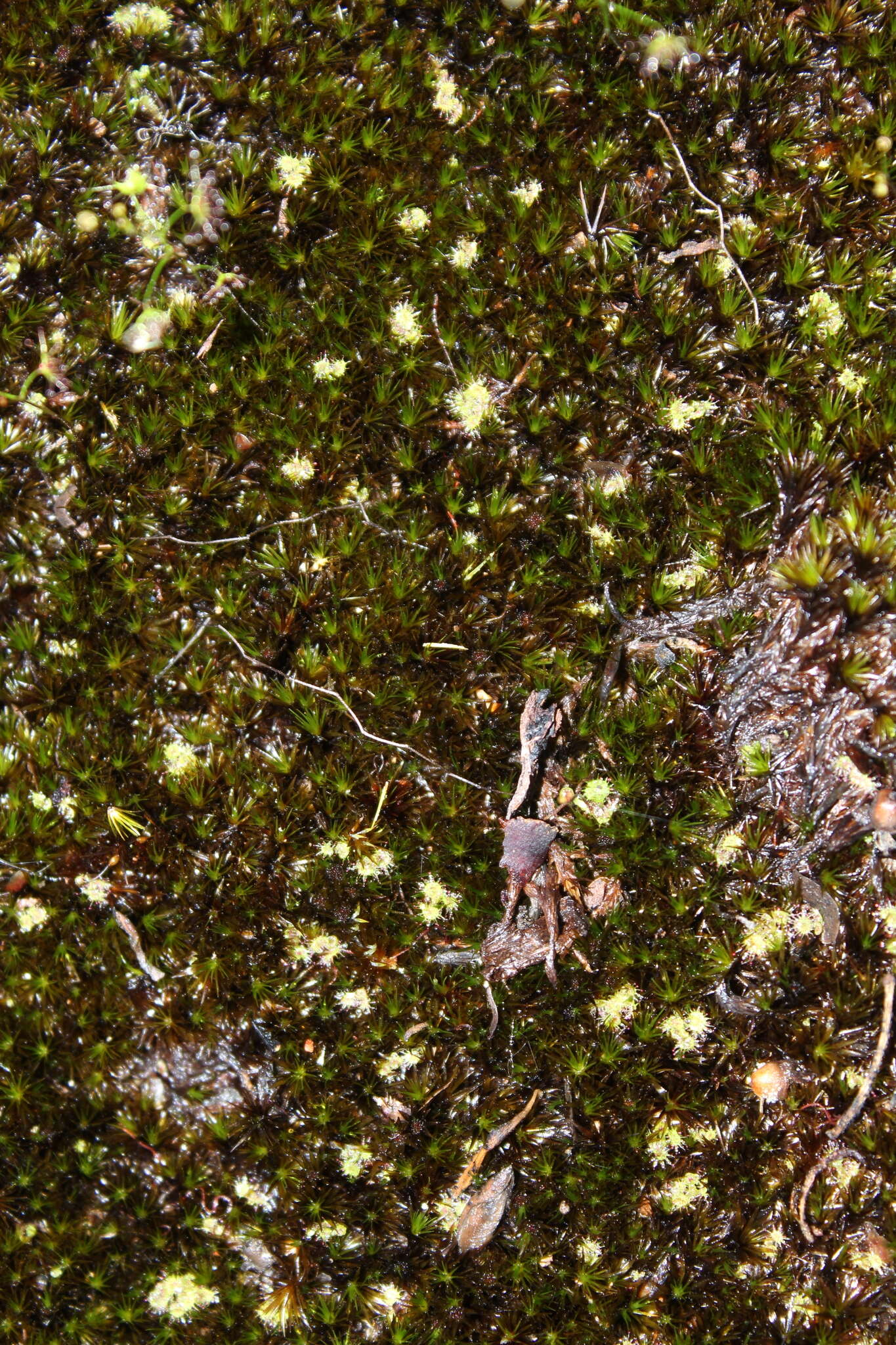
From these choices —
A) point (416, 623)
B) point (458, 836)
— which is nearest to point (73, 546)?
point (416, 623)

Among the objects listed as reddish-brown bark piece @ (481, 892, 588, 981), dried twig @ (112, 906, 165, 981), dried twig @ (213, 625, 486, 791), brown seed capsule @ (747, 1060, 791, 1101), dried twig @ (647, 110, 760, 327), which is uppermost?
dried twig @ (647, 110, 760, 327)

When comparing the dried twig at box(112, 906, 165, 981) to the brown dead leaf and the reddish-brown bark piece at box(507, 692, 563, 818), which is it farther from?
the reddish-brown bark piece at box(507, 692, 563, 818)

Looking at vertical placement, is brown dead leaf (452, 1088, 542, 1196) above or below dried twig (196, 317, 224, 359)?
below

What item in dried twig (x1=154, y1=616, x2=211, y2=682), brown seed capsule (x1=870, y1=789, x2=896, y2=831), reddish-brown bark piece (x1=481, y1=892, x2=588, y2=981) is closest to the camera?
brown seed capsule (x1=870, y1=789, x2=896, y2=831)

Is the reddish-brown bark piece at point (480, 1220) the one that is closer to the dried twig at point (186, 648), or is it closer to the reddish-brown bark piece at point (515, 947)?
the reddish-brown bark piece at point (515, 947)

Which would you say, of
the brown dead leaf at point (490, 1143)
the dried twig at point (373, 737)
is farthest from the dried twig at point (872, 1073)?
the dried twig at point (373, 737)

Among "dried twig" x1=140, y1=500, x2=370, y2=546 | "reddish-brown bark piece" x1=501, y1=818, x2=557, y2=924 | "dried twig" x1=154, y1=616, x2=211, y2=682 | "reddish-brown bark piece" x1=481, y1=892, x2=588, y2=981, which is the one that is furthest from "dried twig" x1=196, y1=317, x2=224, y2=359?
"reddish-brown bark piece" x1=481, y1=892, x2=588, y2=981

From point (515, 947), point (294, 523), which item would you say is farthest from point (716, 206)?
point (515, 947)
